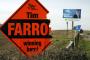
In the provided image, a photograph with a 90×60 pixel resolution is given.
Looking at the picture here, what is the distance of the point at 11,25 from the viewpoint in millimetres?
11711

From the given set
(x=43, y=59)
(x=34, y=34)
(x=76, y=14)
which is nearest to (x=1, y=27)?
(x=34, y=34)

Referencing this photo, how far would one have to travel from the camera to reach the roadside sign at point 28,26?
11680mm

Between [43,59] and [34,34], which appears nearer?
[34,34]

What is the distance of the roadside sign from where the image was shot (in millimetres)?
11680

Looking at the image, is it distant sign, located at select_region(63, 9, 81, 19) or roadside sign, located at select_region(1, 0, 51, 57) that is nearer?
roadside sign, located at select_region(1, 0, 51, 57)

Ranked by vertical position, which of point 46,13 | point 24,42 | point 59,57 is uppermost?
point 46,13

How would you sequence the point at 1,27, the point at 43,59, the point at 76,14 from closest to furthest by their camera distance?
the point at 1,27, the point at 43,59, the point at 76,14

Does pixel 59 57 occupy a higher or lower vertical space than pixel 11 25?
lower

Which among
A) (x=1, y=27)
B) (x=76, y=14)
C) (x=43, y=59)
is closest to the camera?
(x=1, y=27)

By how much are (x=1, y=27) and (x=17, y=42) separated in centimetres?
56

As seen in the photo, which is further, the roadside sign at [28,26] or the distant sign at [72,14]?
the distant sign at [72,14]

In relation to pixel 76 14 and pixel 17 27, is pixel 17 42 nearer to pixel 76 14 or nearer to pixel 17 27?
pixel 17 27

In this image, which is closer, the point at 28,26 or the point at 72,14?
the point at 28,26

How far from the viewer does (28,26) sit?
461 inches
